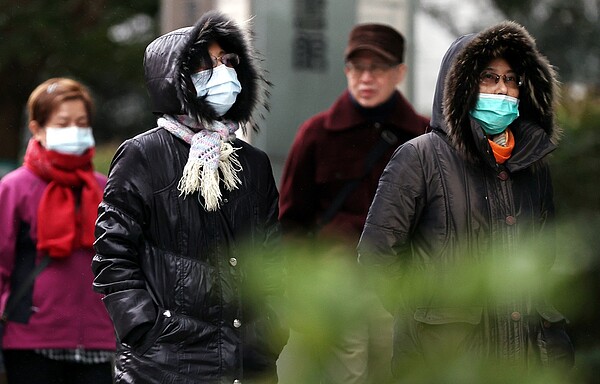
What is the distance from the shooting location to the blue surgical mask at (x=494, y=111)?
3895mm

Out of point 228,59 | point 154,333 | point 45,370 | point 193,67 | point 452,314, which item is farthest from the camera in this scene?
point 45,370

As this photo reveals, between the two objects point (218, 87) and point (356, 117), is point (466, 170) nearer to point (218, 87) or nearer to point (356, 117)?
point (218, 87)

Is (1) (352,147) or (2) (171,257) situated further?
(1) (352,147)

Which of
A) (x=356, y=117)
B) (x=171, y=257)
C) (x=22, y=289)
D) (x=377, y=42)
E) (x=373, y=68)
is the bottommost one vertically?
(x=22, y=289)

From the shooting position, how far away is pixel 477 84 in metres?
3.90

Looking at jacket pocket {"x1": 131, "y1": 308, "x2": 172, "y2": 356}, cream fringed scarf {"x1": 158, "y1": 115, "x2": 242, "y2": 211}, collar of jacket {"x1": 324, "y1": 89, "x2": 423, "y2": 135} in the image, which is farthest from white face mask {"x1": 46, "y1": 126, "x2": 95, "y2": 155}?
jacket pocket {"x1": 131, "y1": 308, "x2": 172, "y2": 356}

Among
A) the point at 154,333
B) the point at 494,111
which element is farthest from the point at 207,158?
the point at 494,111

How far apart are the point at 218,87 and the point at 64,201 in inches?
61.3

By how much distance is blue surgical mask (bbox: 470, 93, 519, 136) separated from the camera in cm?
389

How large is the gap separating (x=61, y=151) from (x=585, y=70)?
12.0ft

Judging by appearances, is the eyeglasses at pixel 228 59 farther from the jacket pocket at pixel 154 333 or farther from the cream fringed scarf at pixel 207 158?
the jacket pocket at pixel 154 333

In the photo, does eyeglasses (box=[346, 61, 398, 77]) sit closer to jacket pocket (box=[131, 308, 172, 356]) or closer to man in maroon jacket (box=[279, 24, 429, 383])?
man in maroon jacket (box=[279, 24, 429, 383])

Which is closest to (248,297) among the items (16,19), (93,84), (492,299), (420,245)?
(492,299)

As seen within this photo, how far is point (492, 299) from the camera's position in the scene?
1.36 metres
